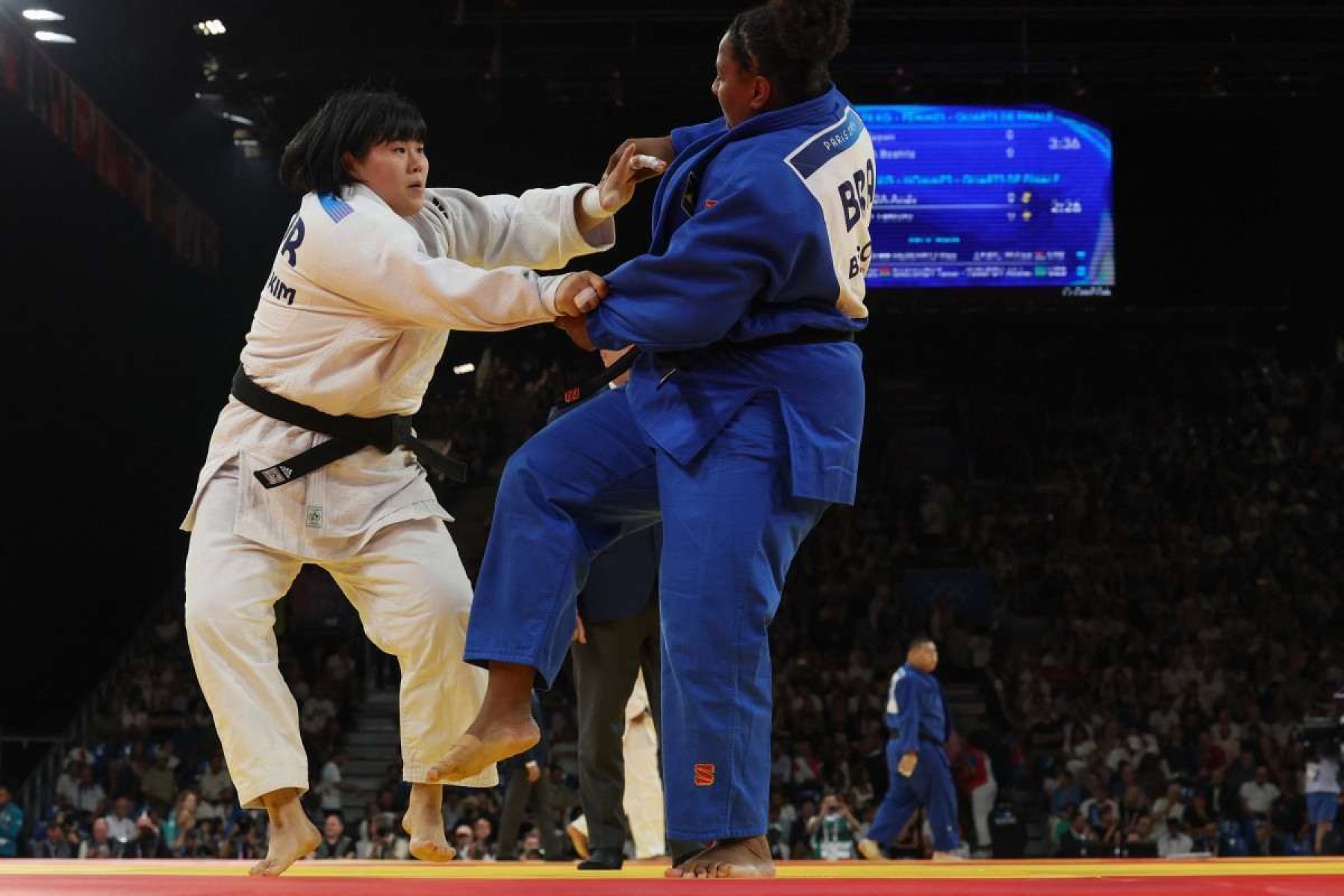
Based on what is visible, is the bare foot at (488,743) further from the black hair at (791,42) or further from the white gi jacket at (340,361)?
the black hair at (791,42)

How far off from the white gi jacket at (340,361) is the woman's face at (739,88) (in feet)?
1.85

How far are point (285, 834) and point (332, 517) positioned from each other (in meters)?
0.63

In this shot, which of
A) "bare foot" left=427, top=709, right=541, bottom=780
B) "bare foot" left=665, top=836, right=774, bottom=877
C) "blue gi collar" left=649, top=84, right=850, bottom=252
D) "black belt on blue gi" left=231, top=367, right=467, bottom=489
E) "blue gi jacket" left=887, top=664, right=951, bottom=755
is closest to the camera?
"bare foot" left=665, top=836, right=774, bottom=877

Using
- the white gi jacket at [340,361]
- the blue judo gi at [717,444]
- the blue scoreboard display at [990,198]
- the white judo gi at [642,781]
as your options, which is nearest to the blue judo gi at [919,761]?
the white judo gi at [642,781]

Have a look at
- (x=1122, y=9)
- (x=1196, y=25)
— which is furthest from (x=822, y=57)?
(x=1196, y=25)

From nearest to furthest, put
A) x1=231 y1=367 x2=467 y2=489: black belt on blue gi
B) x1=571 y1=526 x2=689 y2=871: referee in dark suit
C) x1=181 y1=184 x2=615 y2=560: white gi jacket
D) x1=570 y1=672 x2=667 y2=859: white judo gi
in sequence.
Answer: x1=181 y1=184 x2=615 y2=560: white gi jacket, x1=231 y1=367 x2=467 y2=489: black belt on blue gi, x1=571 y1=526 x2=689 y2=871: referee in dark suit, x1=570 y1=672 x2=667 y2=859: white judo gi

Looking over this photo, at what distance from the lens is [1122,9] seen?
11.4 metres

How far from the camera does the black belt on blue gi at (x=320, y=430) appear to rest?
3.30 m

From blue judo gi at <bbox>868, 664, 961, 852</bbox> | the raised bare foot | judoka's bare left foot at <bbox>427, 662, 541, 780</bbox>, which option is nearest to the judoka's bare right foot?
the raised bare foot

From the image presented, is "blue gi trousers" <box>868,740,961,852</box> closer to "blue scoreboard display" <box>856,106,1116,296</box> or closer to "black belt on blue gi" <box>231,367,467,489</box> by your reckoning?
"blue scoreboard display" <box>856,106,1116,296</box>

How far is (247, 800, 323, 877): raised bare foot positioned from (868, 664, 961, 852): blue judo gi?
6.46m

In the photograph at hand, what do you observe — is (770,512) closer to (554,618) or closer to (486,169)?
(554,618)

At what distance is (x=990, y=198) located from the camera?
12.3 m

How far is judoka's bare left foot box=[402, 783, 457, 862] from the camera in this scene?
340cm
